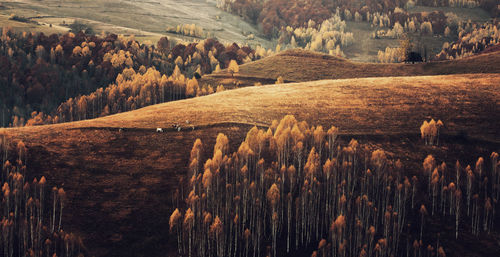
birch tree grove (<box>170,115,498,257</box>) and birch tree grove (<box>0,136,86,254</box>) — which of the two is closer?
birch tree grove (<box>0,136,86,254</box>)

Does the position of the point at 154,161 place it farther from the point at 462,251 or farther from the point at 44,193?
the point at 462,251

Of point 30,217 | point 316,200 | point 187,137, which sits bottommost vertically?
point 30,217

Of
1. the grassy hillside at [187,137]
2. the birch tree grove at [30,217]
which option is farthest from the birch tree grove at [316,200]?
the birch tree grove at [30,217]

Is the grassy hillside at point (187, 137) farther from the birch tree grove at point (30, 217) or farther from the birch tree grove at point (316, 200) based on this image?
the birch tree grove at point (316, 200)

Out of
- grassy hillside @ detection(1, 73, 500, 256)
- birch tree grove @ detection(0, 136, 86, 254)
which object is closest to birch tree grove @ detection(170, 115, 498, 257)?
grassy hillside @ detection(1, 73, 500, 256)

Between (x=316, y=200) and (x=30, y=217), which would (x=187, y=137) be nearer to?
(x=316, y=200)

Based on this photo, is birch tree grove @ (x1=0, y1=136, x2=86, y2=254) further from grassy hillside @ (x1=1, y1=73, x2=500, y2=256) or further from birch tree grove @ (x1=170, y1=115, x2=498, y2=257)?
birch tree grove @ (x1=170, y1=115, x2=498, y2=257)

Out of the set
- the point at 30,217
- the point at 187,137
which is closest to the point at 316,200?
the point at 187,137
